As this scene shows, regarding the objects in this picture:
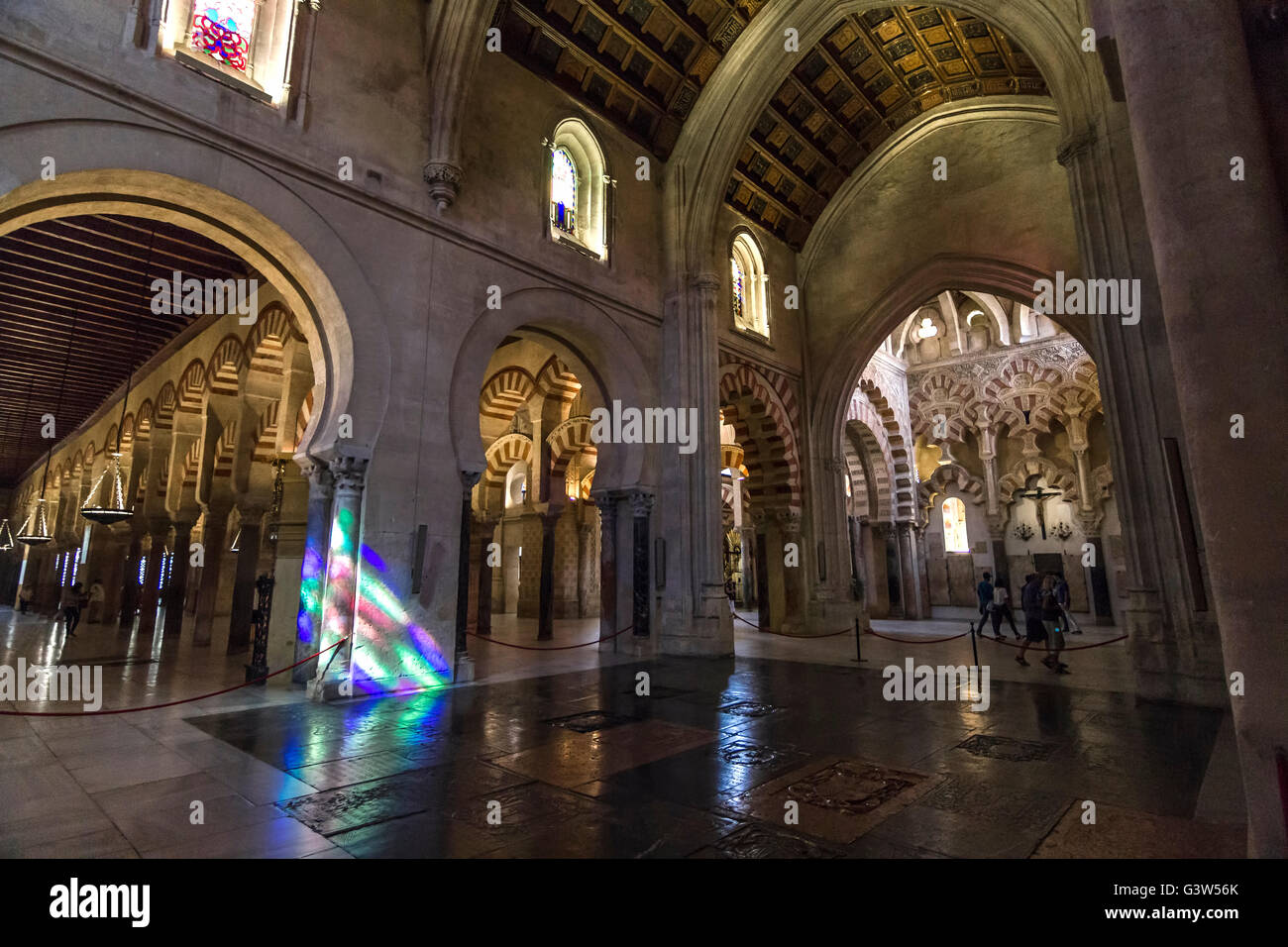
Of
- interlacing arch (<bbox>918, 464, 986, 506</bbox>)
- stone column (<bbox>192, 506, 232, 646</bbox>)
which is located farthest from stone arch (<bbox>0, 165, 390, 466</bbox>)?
interlacing arch (<bbox>918, 464, 986, 506</bbox>)

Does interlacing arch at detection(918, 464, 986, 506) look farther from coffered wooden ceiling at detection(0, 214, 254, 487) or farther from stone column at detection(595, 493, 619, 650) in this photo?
coffered wooden ceiling at detection(0, 214, 254, 487)

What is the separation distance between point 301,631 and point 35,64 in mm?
5434

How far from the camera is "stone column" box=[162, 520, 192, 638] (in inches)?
504

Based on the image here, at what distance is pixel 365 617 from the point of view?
257 inches

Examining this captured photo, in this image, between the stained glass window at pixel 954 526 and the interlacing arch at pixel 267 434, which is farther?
the stained glass window at pixel 954 526

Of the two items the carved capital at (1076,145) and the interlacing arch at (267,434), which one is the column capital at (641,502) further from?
the carved capital at (1076,145)

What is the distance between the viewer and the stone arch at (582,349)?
26.0 feet

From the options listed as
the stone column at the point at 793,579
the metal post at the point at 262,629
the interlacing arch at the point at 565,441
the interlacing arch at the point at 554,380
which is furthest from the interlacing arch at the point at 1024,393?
the metal post at the point at 262,629

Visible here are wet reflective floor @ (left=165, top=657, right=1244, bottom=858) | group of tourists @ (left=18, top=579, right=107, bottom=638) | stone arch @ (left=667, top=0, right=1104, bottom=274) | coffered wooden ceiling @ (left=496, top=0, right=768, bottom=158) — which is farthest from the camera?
group of tourists @ (left=18, top=579, right=107, bottom=638)

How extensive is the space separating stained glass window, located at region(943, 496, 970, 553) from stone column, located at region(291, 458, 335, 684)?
64.0 feet

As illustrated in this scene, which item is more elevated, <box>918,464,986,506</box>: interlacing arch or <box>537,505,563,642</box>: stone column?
<box>918,464,986,506</box>: interlacing arch

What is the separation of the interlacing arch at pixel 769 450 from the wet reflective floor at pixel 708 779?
295 inches

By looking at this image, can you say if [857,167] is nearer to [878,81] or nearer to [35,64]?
[878,81]

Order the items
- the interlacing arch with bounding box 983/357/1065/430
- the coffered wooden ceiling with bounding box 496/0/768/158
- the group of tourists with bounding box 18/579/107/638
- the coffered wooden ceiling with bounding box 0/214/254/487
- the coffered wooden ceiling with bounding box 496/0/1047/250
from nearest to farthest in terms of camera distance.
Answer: the coffered wooden ceiling with bounding box 0/214/254/487 → the coffered wooden ceiling with bounding box 496/0/768/158 → the coffered wooden ceiling with bounding box 496/0/1047/250 → the group of tourists with bounding box 18/579/107/638 → the interlacing arch with bounding box 983/357/1065/430
